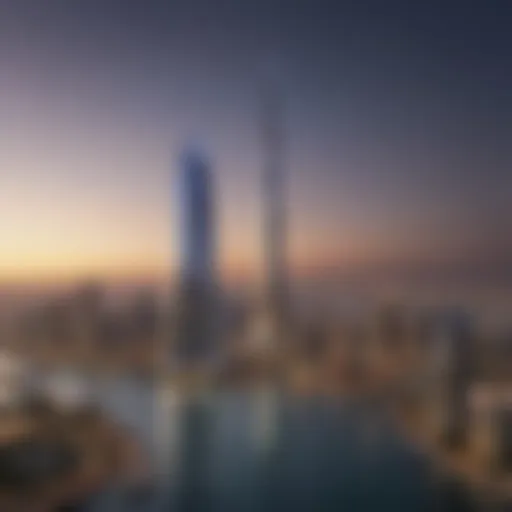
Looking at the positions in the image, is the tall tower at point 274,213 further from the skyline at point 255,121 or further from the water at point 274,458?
the water at point 274,458

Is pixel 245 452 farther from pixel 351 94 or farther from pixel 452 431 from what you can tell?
pixel 351 94

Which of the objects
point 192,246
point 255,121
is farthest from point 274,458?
point 255,121

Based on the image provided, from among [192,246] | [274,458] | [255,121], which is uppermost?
[255,121]

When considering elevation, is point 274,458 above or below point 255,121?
below

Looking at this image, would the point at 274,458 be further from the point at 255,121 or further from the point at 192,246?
the point at 255,121

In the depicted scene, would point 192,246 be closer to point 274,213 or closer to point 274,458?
point 274,213

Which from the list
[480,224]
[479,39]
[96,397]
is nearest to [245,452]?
[96,397]
